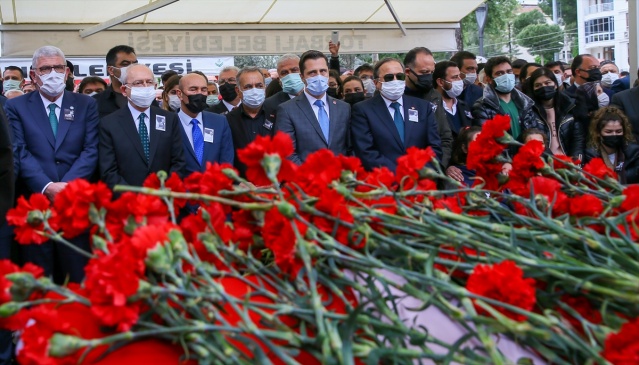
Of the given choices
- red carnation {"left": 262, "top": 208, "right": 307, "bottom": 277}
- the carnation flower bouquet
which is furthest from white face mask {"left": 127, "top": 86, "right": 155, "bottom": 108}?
red carnation {"left": 262, "top": 208, "right": 307, "bottom": 277}

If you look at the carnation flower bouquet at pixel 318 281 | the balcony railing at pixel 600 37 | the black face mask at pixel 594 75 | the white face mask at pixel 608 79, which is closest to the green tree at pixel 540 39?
the balcony railing at pixel 600 37

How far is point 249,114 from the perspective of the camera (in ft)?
23.0

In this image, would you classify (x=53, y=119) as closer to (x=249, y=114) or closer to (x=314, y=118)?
(x=314, y=118)

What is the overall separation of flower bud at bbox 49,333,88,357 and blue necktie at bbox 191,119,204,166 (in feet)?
15.3

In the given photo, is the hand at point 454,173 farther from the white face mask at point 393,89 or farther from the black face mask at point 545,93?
the black face mask at point 545,93

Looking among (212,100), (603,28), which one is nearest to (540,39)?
(603,28)

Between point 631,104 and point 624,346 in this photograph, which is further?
point 631,104

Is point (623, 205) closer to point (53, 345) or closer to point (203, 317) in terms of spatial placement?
point (203, 317)

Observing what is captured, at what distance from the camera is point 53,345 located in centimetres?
145

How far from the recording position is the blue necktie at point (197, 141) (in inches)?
241

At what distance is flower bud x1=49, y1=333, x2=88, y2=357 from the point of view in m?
1.45

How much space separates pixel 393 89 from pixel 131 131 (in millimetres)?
1913

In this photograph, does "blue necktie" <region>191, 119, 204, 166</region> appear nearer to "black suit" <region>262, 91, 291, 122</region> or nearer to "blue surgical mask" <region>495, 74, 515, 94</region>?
"black suit" <region>262, 91, 291, 122</region>

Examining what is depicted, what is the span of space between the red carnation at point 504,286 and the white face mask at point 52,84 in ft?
14.5
